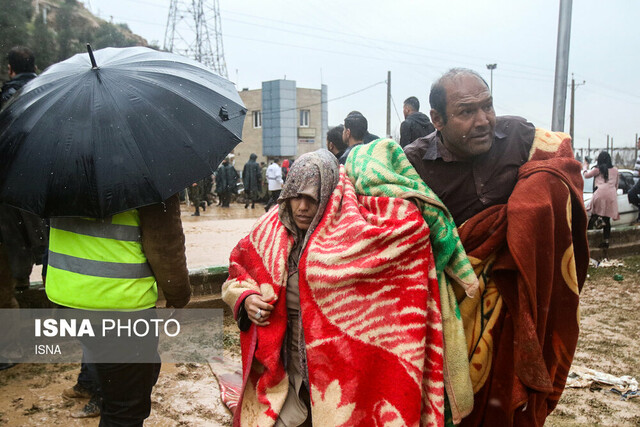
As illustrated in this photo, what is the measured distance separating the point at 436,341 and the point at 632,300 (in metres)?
5.88

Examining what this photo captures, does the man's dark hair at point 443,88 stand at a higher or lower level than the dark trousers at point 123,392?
higher

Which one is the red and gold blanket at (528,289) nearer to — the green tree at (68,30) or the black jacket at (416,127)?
the black jacket at (416,127)

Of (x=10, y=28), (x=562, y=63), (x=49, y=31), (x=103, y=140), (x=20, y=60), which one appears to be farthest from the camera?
(x=49, y=31)

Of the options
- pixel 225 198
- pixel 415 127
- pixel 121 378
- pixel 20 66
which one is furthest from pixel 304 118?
pixel 121 378

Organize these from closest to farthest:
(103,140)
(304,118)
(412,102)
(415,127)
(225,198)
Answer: (103,140) < (415,127) < (412,102) < (225,198) < (304,118)

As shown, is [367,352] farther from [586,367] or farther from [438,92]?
[586,367]

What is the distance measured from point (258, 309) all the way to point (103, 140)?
0.95 meters

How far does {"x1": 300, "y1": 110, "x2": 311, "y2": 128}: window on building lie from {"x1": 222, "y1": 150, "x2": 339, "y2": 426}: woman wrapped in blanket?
41.3 m

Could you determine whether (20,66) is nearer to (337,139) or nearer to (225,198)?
(337,139)

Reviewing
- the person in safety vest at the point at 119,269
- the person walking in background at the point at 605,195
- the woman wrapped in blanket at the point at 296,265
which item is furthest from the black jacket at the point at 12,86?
the person walking in background at the point at 605,195

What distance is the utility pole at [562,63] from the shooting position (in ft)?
19.9

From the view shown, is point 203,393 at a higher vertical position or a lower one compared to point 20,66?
lower

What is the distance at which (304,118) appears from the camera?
43.1m

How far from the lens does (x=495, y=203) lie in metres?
2.17
